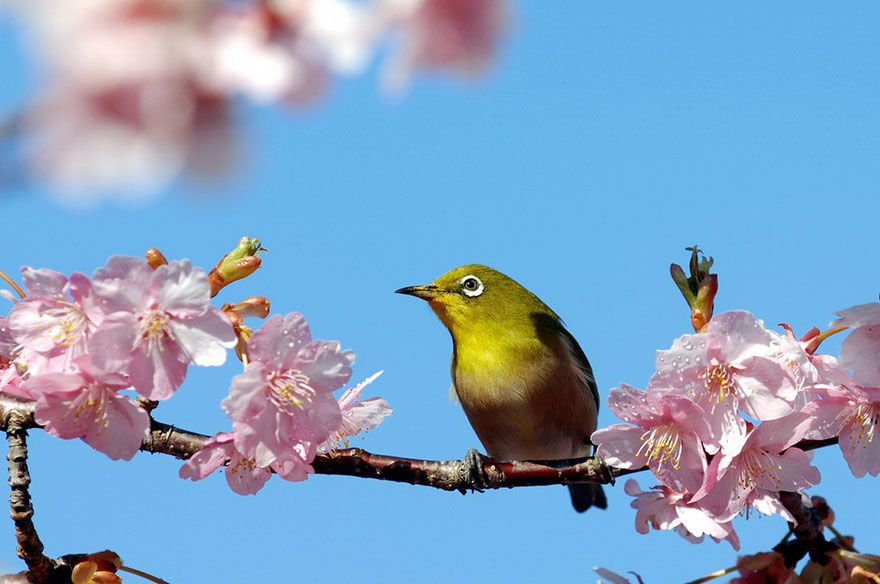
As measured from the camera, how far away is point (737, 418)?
3.45m

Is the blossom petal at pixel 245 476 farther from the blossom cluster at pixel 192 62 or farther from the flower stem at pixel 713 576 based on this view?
the blossom cluster at pixel 192 62

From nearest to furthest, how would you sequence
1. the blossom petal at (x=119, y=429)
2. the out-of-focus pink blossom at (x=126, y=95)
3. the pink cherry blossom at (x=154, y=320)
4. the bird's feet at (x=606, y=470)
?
1. the out-of-focus pink blossom at (x=126, y=95)
2. the pink cherry blossom at (x=154, y=320)
3. the blossom petal at (x=119, y=429)
4. the bird's feet at (x=606, y=470)

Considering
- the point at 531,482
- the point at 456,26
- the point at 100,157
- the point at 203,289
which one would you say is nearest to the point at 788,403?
the point at 531,482

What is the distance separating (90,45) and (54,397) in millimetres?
2343

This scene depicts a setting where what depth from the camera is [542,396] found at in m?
6.24

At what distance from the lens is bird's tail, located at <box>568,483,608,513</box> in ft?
23.7

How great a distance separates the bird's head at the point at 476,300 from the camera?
6.57 meters

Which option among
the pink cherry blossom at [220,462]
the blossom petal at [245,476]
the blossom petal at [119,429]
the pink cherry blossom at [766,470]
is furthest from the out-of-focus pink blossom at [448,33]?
the pink cherry blossom at [766,470]

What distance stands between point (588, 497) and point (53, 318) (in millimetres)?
5041

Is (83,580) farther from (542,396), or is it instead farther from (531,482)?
(542,396)

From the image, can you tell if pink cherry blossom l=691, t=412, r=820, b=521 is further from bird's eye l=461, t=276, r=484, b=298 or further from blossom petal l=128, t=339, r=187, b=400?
bird's eye l=461, t=276, r=484, b=298

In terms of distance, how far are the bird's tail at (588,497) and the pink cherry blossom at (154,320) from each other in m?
4.84

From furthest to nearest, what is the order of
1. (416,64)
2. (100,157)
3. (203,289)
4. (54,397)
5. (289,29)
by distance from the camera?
(54,397), (203,289), (289,29), (416,64), (100,157)

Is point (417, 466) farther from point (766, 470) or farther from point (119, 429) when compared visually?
point (766, 470)
